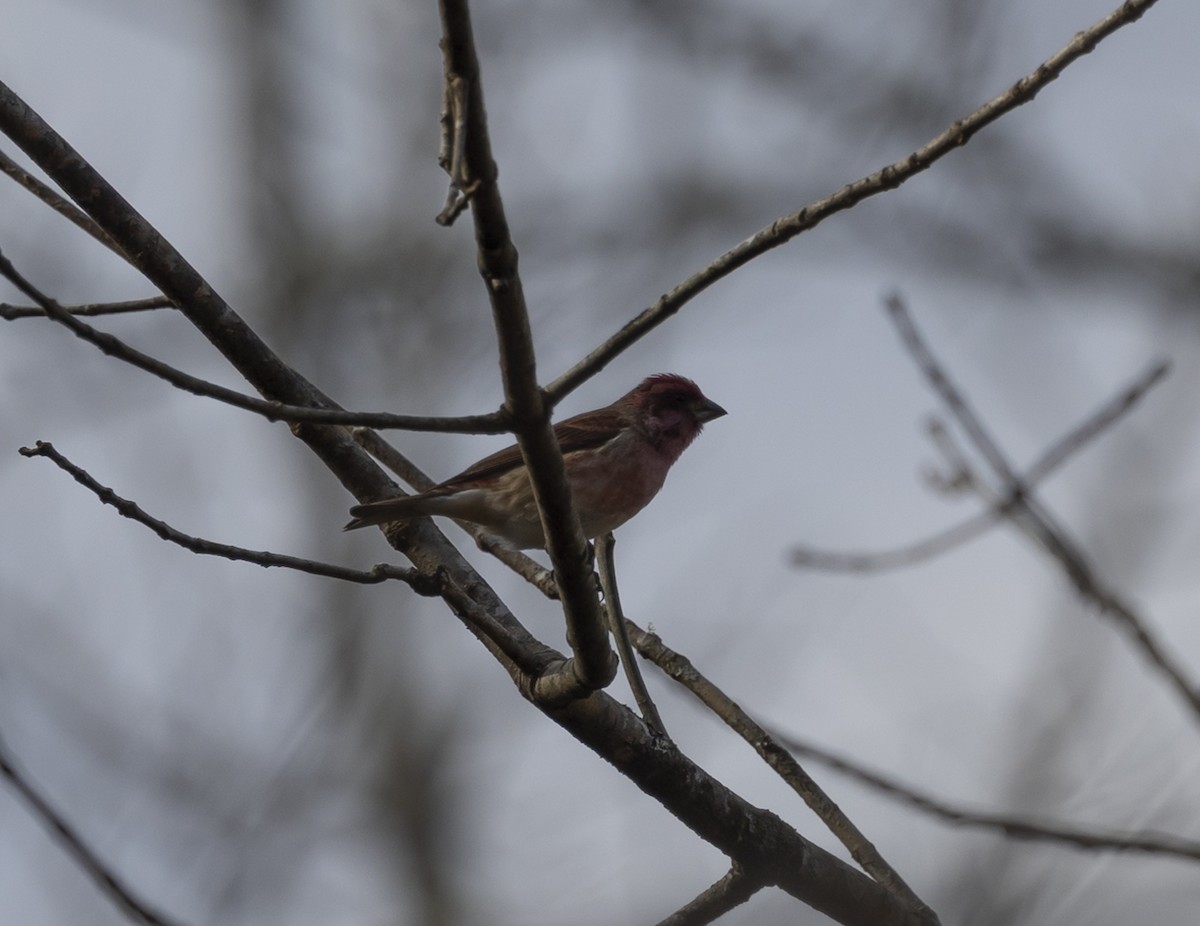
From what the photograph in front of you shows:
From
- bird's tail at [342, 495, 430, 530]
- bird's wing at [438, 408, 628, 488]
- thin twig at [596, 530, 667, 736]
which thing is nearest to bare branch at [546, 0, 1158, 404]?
thin twig at [596, 530, 667, 736]

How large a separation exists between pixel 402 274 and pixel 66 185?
388 inches

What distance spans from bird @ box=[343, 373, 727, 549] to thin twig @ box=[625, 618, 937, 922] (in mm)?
1008

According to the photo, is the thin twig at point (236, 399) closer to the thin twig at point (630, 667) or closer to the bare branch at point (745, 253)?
the bare branch at point (745, 253)

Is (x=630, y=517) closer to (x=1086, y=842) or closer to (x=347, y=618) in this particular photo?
(x=1086, y=842)

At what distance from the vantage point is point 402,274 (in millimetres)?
13758

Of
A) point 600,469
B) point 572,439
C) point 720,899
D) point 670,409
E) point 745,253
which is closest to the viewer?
point 745,253

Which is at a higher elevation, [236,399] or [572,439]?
[572,439]

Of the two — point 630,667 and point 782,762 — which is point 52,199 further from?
point 782,762

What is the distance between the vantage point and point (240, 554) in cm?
345

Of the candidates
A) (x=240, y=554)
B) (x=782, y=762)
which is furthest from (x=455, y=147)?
(x=782, y=762)

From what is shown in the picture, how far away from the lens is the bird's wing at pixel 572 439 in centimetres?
643

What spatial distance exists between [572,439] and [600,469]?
1.17 ft


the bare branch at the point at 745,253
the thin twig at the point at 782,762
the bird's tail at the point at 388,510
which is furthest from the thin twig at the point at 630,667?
the bare branch at the point at 745,253

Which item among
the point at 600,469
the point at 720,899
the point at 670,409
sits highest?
the point at 670,409
